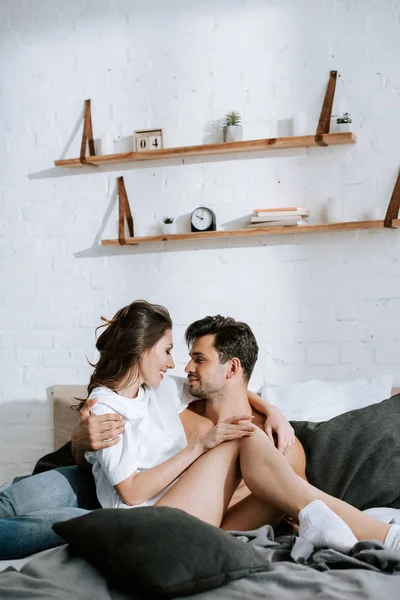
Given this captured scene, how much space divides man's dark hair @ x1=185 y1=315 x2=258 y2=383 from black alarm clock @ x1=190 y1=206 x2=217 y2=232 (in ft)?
2.34

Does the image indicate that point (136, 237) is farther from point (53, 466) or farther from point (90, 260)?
point (53, 466)

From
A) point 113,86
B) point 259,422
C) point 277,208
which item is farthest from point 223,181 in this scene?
point 259,422

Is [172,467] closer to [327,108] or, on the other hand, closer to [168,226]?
[168,226]

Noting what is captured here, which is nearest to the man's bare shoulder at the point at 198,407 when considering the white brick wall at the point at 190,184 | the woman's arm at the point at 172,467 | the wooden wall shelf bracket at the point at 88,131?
the woman's arm at the point at 172,467

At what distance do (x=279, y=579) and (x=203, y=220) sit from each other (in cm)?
212

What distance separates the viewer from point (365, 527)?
2270 mm

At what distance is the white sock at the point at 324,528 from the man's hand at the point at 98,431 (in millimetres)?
639

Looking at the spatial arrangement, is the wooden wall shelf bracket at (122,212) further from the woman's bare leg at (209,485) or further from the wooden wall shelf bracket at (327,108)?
the woman's bare leg at (209,485)

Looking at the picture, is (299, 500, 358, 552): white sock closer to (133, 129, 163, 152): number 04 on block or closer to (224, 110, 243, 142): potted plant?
(224, 110, 243, 142): potted plant

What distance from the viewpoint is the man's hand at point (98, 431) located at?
2.52 m

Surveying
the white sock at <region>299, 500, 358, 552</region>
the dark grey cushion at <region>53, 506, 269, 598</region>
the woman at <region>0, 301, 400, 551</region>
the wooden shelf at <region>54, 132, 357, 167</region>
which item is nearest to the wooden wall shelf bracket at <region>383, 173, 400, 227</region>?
the wooden shelf at <region>54, 132, 357, 167</region>

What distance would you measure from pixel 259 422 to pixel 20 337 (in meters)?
1.57

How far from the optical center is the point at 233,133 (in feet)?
11.9

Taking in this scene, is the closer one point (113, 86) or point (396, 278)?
point (396, 278)
